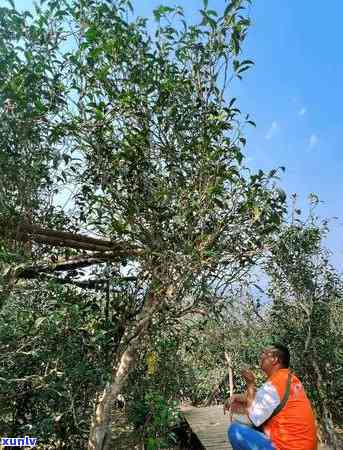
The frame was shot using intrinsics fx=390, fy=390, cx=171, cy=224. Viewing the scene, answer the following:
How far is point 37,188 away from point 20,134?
56 cm

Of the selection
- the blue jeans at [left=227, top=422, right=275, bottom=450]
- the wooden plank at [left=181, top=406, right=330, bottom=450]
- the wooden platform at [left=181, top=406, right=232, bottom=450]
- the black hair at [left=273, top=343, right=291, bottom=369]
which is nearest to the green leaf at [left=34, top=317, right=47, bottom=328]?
the blue jeans at [left=227, top=422, right=275, bottom=450]

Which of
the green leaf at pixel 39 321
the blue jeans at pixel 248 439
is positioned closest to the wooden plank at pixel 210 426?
the blue jeans at pixel 248 439

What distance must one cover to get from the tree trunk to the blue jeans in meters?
1.33

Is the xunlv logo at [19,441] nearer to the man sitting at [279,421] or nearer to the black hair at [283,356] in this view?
the man sitting at [279,421]

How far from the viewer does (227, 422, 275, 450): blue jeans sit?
103 inches

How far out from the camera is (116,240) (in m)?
3.94

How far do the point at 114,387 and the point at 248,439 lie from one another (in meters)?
1.55

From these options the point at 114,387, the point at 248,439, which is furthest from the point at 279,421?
the point at 114,387

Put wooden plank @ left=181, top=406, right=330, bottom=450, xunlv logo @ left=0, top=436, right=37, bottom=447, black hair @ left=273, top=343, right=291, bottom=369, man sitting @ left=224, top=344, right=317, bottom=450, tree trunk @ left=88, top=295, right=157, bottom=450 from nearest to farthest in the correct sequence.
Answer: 1. man sitting @ left=224, top=344, right=317, bottom=450
2. black hair @ left=273, top=343, right=291, bottom=369
3. tree trunk @ left=88, top=295, right=157, bottom=450
4. xunlv logo @ left=0, top=436, right=37, bottom=447
5. wooden plank @ left=181, top=406, right=330, bottom=450

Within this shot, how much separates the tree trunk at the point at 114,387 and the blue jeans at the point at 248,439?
1.33 meters

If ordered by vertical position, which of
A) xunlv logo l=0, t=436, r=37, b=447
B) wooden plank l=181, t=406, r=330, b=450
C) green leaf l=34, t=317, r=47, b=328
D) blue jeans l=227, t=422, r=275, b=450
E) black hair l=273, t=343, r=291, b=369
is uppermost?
green leaf l=34, t=317, r=47, b=328

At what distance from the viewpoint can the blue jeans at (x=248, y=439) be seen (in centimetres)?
262

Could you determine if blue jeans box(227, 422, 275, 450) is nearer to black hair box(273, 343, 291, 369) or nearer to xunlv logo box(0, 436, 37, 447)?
black hair box(273, 343, 291, 369)

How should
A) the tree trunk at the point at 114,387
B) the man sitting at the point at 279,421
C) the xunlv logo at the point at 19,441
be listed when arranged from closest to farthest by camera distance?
the man sitting at the point at 279,421 → the tree trunk at the point at 114,387 → the xunlv logo at the point at 19,441
